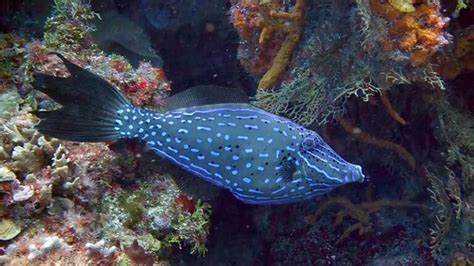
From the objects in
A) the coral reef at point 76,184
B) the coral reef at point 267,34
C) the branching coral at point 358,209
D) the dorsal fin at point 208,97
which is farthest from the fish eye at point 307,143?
the branching coral at point 358,209

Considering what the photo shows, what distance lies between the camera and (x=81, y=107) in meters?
3.18

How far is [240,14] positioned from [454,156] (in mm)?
2719

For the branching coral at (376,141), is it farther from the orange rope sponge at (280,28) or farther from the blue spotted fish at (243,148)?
the blue spotted fish at (243,148)

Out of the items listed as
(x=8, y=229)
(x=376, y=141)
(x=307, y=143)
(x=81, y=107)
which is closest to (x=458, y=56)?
(x=376, y=141)

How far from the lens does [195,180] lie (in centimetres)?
409

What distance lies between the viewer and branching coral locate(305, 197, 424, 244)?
17.5 ft

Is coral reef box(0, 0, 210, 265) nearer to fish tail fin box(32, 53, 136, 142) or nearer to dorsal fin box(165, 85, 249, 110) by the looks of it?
fish tail fin box(32, 53, 136, 142)

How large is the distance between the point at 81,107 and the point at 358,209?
3806mm

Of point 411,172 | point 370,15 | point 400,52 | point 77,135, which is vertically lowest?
point 411,172

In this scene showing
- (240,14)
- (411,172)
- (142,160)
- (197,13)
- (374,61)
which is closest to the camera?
(374,61)

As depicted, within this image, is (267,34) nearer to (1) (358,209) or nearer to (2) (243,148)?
(2) (243,148)

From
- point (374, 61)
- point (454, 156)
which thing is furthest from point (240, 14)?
point (454, 156)

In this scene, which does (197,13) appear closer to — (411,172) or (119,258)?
(411,172)

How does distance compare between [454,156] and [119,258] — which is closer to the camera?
Result: [119,258]
